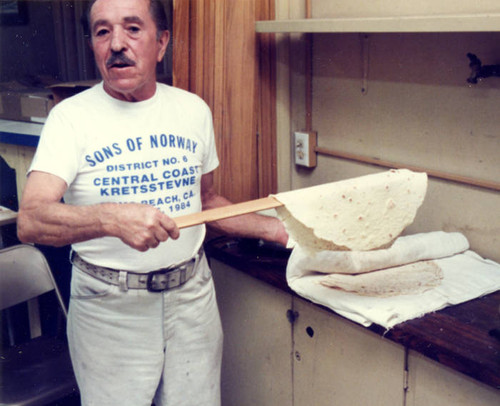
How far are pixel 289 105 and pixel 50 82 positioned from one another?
5.09ft

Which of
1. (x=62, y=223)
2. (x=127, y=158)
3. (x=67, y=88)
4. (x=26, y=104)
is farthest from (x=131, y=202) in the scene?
(x=26, y=104)

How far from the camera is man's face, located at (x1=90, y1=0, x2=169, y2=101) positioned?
1559mm

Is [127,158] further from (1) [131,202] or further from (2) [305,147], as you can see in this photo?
(2) [305,147]

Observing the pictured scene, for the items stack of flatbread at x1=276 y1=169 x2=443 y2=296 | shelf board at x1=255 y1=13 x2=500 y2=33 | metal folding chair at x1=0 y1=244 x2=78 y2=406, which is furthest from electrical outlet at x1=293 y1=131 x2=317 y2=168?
metal folding chair at x1=0 y1=244 x2=78 y2=406

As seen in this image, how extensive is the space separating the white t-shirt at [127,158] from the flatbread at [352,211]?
33cm

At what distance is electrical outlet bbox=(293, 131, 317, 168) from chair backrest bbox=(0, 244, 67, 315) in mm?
1020

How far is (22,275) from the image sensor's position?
7.23ft

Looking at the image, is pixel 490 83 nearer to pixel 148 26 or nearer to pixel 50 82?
pixel 148 26

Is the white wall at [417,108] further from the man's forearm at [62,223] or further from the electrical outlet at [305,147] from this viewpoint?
the man's forearm at [62,223]

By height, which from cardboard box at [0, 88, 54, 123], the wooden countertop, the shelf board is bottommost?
the wooden countertop

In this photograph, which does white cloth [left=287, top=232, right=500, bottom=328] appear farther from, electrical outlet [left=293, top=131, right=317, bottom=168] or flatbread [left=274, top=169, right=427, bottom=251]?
electrical outlet [left=293, top=131, right=317, bottom=168]

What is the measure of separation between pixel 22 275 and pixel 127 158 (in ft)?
2.90

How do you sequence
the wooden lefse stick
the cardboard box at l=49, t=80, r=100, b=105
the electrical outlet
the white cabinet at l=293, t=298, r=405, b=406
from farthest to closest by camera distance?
the cardboard box at l=49, t=80, r=100, b=105
the electrical outlet
the white cabinet at l=293, t=298, r=405, b=406
the wooden lefse stick

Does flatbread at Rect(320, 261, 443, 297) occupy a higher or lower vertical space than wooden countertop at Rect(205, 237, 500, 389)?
higher
